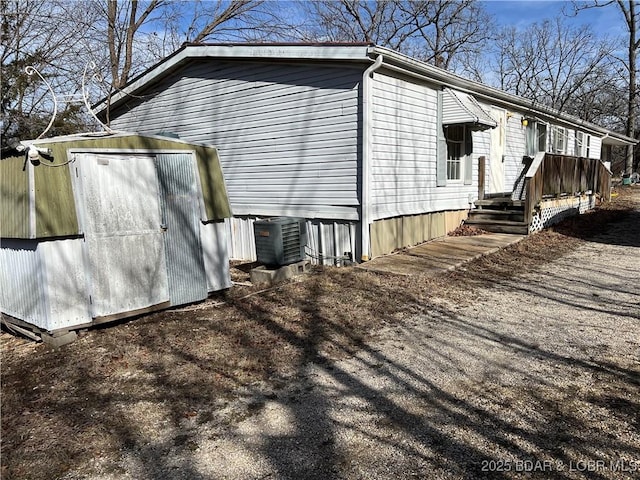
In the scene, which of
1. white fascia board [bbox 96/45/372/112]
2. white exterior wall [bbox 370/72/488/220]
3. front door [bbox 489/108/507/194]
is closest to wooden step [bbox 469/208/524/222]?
white exterior wall [bbox 370/72/488/220]

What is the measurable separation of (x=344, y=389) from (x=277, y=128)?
6223 millimetres

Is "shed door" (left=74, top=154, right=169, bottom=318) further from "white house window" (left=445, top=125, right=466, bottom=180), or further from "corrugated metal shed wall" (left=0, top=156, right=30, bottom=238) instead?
"white house window" (left=445, top=125, right=466, bottom=180)

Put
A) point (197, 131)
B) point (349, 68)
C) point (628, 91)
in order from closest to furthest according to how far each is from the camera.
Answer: point (349, 68) < point (197, 131) < point (628, 91)

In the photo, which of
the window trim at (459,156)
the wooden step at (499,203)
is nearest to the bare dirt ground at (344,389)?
the wooden step at (499,203)

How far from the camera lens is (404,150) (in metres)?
8.75

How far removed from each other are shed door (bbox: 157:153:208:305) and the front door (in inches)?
332

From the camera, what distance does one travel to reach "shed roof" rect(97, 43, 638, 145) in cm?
751

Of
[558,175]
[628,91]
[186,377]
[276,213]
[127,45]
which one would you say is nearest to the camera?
[186,377]

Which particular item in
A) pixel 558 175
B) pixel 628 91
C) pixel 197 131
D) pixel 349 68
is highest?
pixel 628 91

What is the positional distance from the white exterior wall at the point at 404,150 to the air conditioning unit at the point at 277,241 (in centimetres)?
149

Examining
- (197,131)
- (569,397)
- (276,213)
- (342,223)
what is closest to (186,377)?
(569,397)

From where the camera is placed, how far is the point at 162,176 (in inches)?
223

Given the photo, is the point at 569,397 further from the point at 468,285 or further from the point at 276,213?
the point at 276,213

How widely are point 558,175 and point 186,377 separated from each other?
421 inches
